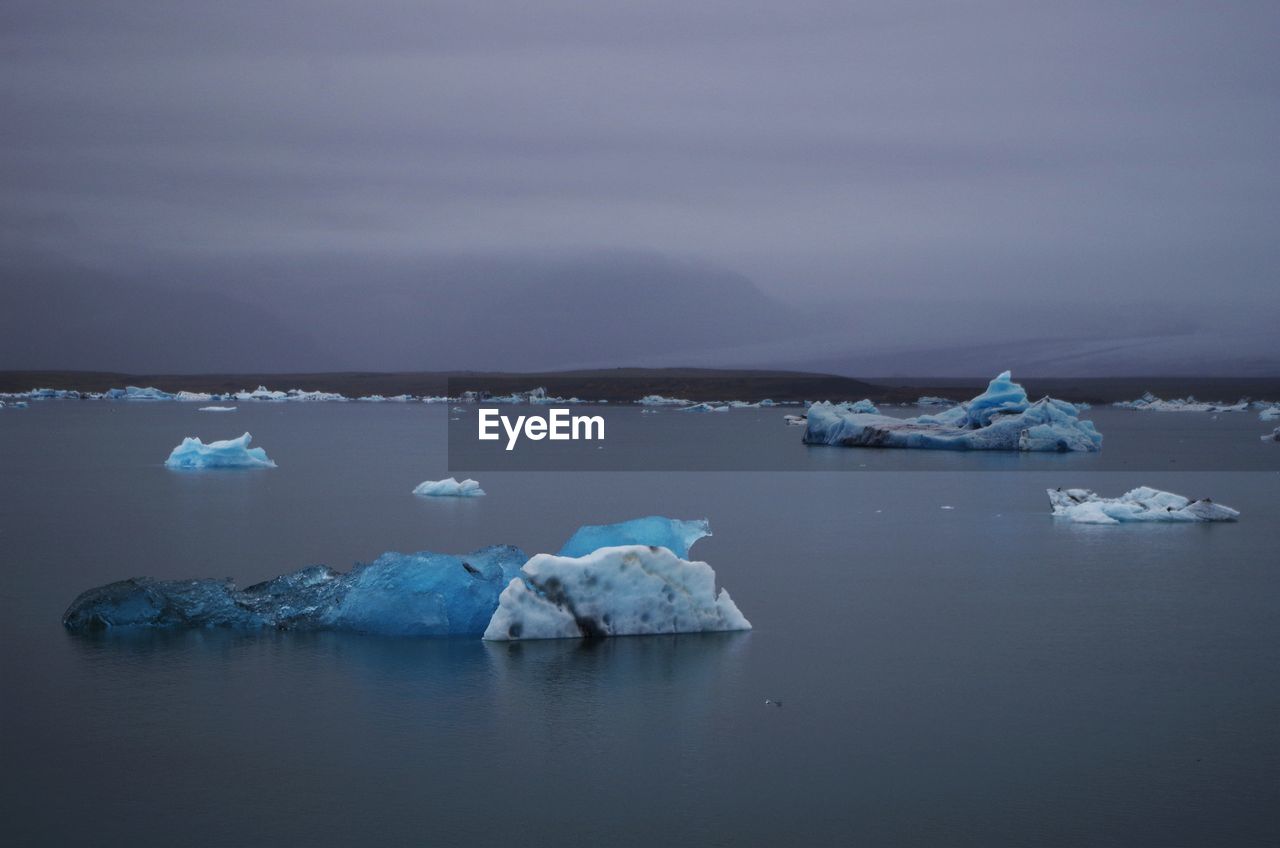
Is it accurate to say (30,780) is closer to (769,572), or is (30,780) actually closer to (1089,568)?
(769,572)

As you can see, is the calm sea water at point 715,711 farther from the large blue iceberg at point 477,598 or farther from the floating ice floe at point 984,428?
the floating ice floe at point 984,428

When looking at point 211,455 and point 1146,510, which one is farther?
point 211,455

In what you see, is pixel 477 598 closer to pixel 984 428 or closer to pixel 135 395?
pixel 984 428

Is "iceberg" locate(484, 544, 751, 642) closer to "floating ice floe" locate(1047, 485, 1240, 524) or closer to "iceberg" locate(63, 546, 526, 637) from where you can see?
"iceberg" locate(63, 546, 526, 637)

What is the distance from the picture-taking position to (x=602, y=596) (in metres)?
8.34

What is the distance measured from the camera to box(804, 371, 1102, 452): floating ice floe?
3297 cm

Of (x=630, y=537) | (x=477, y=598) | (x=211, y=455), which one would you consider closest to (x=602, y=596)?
(x=630, y=537)

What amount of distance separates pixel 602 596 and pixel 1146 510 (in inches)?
393

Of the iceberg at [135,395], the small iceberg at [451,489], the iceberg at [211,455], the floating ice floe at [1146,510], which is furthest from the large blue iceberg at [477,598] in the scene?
the iceberg at [135,395]

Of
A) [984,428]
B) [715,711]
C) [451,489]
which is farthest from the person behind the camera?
[984,428]

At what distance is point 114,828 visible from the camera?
5.23 m

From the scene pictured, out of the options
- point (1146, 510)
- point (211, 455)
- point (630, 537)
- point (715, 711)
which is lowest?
point (715, 711)

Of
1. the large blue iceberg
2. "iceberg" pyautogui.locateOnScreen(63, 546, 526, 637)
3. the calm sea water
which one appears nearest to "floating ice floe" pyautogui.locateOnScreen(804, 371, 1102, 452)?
the calm sea water

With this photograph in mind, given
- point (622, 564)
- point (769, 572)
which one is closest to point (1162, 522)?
point (769, 572)
